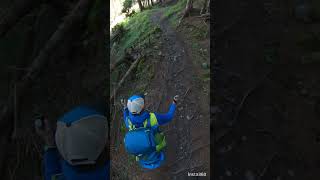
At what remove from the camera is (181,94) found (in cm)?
238

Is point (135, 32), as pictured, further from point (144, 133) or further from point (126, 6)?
point (144, 133)

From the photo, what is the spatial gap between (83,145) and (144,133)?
368mm

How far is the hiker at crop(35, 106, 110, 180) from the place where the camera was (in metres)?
2.13

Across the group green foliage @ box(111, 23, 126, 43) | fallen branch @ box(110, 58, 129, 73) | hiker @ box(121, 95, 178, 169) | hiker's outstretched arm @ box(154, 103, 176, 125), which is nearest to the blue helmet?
hiker @ box(121, 95, 178, 169)

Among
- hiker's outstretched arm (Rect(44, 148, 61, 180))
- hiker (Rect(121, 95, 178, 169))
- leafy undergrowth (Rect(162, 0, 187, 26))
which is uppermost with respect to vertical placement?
leafy undergrowth (Rect(162, 0, 187, 26))

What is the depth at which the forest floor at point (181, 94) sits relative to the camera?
235 cm
